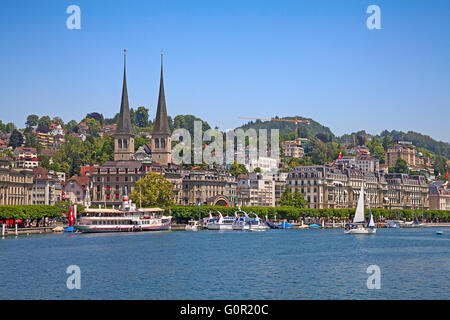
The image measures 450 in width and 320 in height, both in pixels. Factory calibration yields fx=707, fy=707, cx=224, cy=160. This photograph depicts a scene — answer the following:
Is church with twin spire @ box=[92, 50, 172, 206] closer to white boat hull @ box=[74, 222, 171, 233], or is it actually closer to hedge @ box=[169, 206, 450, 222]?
hedge @ box=[169, 206, 450, 222]

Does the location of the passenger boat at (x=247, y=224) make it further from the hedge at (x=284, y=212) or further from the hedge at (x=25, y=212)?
the hedge at (x=25, y=212)

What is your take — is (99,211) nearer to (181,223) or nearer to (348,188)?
(181,223)

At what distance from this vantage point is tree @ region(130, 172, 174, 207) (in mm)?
133000

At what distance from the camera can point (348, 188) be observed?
198000mm

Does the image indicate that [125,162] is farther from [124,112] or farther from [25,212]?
[25,212]

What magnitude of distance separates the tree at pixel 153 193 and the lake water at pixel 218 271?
48.8 m

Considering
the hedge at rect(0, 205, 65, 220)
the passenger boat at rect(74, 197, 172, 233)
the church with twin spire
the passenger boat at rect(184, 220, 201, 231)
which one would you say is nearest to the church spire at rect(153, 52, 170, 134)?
the church with twin spire

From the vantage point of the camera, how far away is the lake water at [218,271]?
43.6m

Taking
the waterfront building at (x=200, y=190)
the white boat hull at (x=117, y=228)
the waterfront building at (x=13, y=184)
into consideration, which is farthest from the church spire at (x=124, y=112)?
the white boat hull at (x=117, y=228)

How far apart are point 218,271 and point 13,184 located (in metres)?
87.4

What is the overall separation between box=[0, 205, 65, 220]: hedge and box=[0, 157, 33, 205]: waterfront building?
46.4 ft

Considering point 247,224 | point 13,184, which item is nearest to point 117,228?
point 247,224

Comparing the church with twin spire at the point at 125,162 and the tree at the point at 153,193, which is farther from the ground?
the church with twin spire at the point at 125,162
